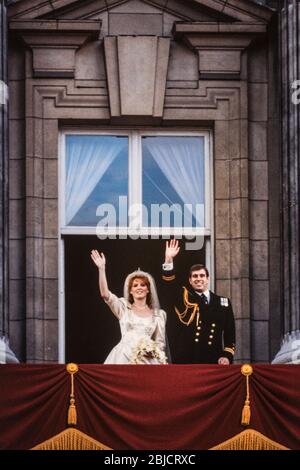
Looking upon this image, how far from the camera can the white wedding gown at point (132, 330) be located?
1278 inches

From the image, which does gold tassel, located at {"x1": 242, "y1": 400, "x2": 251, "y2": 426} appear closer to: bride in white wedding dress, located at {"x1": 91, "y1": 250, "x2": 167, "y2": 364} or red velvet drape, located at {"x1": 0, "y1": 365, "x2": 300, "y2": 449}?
red velvet drape, located at {"x1": 0, "y1": 365, "x2": 300, "y2": 449}

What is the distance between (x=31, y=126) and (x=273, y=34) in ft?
11.9

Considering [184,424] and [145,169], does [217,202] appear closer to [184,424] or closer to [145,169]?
[145,169]

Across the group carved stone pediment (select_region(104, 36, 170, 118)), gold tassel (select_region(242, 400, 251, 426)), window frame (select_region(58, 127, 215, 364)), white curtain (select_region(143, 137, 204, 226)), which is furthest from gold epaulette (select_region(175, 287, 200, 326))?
carved stone pediment (select_region(104, 36, 170, 118))

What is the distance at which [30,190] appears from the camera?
33688mm

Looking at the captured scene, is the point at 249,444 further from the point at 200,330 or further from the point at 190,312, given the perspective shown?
the point at 190,312

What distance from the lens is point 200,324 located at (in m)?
32.7

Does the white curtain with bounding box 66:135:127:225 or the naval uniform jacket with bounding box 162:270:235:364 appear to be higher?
the white curtain with bounding box 66:135:127:225

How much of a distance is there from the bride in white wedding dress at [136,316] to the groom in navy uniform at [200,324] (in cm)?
25

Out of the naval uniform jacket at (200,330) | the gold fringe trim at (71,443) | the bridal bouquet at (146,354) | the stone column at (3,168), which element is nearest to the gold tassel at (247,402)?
the naval uniform jacket at (200,330)

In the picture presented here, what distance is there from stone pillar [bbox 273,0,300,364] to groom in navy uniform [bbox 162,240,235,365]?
0.78 m

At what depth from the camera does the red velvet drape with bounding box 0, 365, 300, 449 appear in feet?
101

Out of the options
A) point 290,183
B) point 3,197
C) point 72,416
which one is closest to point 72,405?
point 72,416

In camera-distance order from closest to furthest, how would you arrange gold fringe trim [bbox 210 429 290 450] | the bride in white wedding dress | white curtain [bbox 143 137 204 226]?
gold fringe trim [bbox 210 429 290 450] → the bride in white wedding dress → white curtain [bbox 143 137 204 226]
